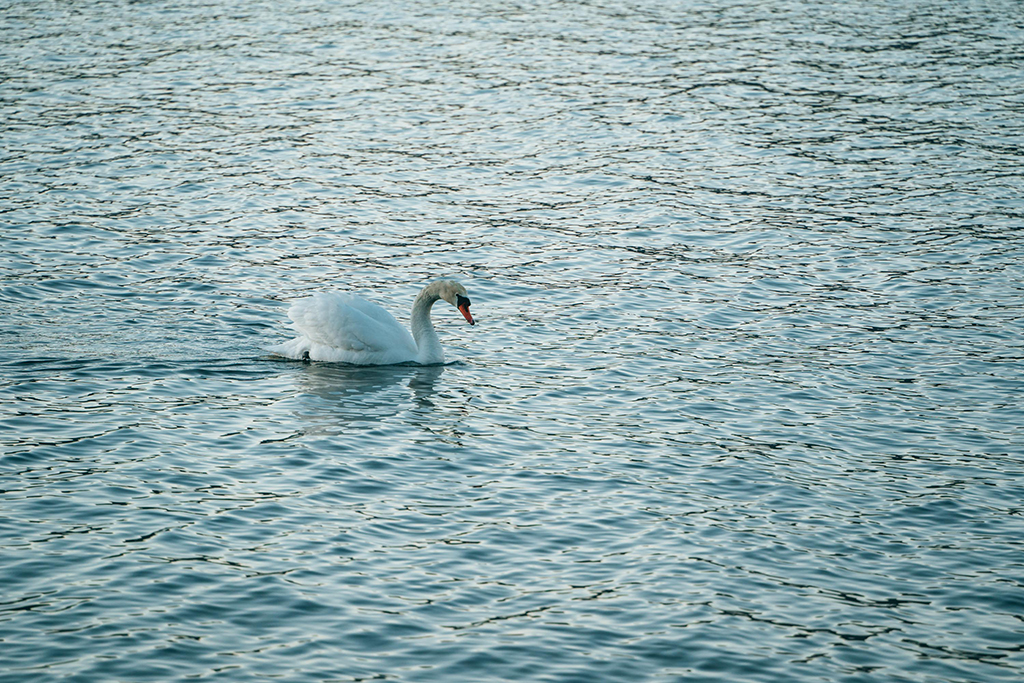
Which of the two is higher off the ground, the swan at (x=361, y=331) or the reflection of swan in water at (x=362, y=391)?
the swan at (x=361, y=331)

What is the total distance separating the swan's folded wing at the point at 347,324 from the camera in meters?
17.5

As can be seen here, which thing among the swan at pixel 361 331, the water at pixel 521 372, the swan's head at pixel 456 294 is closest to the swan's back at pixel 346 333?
the swan at pixel 361 331

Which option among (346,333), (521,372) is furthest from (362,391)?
(521,372)

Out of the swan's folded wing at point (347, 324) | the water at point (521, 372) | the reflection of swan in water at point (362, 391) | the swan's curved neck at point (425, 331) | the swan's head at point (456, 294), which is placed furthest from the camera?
the swan's head at point (456, 294)

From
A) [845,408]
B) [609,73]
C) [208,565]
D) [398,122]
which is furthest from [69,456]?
[609,73]

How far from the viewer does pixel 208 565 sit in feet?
38.8

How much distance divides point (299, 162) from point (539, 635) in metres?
18.5

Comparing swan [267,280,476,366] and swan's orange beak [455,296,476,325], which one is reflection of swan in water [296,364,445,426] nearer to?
swan [267,280,476,366]

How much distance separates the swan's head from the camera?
18.3 metres

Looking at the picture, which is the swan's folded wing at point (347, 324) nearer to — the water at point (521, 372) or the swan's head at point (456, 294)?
the water at point (521, 372)

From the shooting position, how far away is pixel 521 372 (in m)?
17.5

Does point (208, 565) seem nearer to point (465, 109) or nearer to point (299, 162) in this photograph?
point (299, 162)

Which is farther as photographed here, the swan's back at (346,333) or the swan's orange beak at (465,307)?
the swan's orange beak at (465,307)

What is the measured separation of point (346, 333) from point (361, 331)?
211 millimetres
